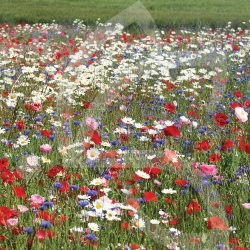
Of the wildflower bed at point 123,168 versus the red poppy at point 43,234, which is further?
the wildflower bed at point 123,168

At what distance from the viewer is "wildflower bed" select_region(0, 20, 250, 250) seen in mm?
2801

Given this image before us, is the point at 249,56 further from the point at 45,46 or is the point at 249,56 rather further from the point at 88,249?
the point at 88,249

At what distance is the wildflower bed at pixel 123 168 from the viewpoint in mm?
2801

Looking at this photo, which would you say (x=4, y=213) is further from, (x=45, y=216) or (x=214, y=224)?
(x=214, y=224)

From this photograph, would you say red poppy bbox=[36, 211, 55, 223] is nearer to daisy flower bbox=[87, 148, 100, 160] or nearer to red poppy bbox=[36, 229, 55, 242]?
red poppy bbox=[36, 229, 55, 242]

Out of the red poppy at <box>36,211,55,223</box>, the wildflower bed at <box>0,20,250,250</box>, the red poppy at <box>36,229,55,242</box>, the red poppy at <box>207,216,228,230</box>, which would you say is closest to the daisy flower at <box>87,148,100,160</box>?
the wildflower bed at <box>0,20,250,250</box>

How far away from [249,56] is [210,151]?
17.3 ft

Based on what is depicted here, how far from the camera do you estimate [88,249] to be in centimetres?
265

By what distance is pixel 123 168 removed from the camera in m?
3.63

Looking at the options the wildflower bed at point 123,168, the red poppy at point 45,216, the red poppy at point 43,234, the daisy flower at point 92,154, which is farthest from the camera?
the daisy flower at point 92,154

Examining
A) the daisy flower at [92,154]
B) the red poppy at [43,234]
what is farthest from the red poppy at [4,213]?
the daisy flower at [92,154]

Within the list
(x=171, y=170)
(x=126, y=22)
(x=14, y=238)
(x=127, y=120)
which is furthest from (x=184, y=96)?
(x=126, y=22)

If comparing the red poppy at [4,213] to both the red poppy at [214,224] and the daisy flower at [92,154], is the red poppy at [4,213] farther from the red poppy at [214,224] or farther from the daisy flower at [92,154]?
the daisy flower at [92,154]

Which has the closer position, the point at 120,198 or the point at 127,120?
the point at 120,198
